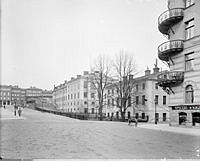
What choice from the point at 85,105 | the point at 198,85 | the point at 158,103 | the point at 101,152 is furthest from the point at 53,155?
the point at 85,105

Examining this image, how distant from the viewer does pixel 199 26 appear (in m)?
17.4

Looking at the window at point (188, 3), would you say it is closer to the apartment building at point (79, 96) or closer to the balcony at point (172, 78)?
the balcony at point (172, 78)

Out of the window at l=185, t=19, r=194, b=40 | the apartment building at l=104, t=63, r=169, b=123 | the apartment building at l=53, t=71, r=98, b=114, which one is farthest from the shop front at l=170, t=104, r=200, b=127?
the apartment building at l=53, t=71, r=98, b=114

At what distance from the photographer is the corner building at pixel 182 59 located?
17703 millimetres

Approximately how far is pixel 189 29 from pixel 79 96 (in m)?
41.8

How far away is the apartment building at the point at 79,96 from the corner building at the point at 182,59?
1267 inches

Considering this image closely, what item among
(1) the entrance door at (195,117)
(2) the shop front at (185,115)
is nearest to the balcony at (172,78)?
(2) the shop front at (185,115)

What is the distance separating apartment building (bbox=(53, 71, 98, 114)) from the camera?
180 ft

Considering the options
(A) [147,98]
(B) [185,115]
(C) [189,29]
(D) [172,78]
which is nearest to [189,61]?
(D) [172,78]

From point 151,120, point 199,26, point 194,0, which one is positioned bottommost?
point 151,120

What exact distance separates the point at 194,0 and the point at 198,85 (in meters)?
5.92

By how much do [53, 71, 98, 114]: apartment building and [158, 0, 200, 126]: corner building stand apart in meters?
32.2

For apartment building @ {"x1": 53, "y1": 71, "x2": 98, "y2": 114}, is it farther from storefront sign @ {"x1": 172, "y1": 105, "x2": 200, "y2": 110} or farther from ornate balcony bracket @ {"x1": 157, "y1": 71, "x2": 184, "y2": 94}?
storefront sign @ {"x1": 172, "y1": 105, "x2": 200, "y2": 110}

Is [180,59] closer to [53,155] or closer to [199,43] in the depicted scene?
[199,43]
